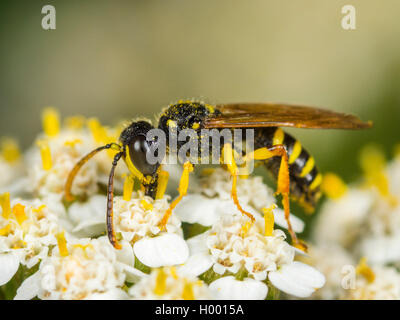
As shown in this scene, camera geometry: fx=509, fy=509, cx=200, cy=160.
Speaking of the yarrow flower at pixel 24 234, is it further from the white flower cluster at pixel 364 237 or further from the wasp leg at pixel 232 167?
the white flower cluster at pixel 364 237

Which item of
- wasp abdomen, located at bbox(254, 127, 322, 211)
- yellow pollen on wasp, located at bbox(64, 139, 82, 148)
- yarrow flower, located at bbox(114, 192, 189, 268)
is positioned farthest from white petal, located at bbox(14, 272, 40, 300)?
wasp abdomen, located at bbox(254, 127, 322, 211)

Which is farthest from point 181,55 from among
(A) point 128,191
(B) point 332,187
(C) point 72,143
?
(A) point 128,191

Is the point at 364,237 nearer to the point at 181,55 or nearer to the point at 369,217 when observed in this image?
the point at 369,217

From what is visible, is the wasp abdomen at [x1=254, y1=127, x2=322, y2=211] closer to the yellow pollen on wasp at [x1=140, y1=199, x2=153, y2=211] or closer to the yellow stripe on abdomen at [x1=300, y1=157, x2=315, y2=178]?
the yellow stripe on abdomen at [x1=300, y1=157, x2=315, y2=178]

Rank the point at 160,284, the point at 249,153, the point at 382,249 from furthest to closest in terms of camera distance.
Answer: the point at 382,249 < the point at 249,153 < the point at 160,284

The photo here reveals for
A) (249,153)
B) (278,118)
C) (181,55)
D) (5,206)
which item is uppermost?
(181,55)
